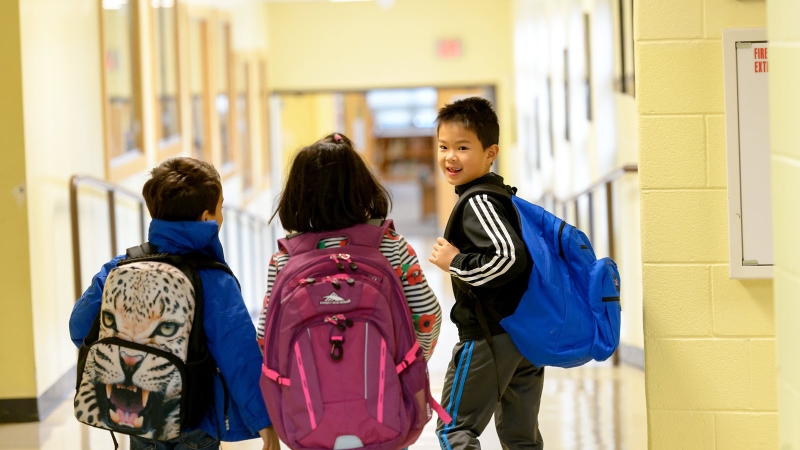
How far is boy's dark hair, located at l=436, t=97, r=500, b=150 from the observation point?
95.3 inches

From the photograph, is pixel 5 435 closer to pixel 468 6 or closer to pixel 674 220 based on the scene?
pixel 674 220

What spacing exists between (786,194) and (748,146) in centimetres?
74

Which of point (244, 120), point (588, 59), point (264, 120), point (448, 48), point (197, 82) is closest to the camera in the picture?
point (588, 59)

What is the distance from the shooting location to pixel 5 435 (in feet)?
12.3

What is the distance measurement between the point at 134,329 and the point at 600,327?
110cm

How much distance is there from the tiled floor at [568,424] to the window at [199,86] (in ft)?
17.1

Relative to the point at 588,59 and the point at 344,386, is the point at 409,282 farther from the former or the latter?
the point at 588,59

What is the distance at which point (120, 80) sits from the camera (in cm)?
612

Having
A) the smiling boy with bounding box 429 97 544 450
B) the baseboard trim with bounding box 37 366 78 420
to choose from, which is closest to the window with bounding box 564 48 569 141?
the baseboard trim with bounding box 37 366 78 420

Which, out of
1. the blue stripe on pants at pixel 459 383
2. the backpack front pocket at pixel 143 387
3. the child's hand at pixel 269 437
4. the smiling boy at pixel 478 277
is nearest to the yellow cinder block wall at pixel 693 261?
the smiling boy at pixel 478 277

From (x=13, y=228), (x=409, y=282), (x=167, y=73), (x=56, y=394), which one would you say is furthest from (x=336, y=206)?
(x=167, y=73)

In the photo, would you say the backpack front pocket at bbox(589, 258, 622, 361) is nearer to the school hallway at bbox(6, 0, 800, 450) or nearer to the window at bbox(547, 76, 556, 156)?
the school hallway at bbox(6, 0, 800, 450)

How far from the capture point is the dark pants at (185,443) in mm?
2180

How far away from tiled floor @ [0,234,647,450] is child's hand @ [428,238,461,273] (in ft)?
4.08
